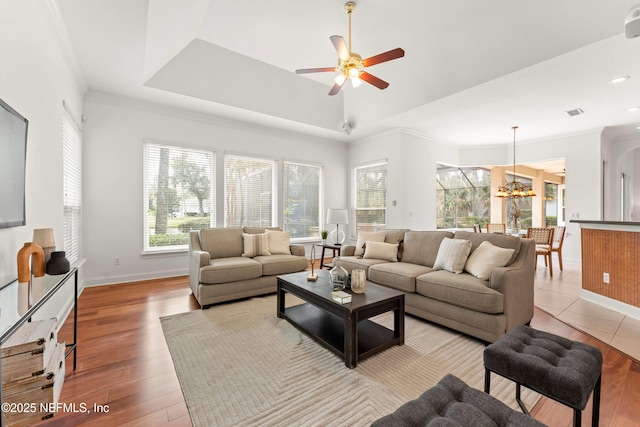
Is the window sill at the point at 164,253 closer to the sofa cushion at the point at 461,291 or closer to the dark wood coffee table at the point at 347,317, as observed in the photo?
the dark wood coffee table at the point at 347,317

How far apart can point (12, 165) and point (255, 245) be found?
2.72 metres

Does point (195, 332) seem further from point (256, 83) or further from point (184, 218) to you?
point (256, 83)

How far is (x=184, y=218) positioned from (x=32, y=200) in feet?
8.83

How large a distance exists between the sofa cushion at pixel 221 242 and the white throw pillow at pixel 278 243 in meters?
0.45

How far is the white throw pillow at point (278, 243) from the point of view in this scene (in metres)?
4.30

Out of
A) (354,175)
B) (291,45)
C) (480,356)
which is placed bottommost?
(480,356)

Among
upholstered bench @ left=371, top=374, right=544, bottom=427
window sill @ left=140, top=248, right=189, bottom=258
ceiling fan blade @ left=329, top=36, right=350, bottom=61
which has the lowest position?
upholstered bench @ left=371, top=374, right=544, bottom=427

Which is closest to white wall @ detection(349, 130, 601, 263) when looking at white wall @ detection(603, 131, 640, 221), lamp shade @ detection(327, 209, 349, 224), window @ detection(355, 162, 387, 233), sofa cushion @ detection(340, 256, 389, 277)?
window @ detection(355, 162, 387, 233)

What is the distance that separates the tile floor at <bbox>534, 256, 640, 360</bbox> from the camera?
8.41 feet

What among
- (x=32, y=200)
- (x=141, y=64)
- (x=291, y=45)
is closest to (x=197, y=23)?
(x=141, y=64)

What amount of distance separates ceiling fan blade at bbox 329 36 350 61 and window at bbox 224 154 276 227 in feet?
10.6

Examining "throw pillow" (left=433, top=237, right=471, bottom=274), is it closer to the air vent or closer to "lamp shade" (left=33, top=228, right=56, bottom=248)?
"lamp shade" (left=33, top=228, right=56, bottom=248)

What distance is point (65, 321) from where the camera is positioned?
292 cm

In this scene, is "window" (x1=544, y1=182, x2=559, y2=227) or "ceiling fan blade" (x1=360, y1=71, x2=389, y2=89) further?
"window" (x1=544, y1=182, x2=559, y2=227)
